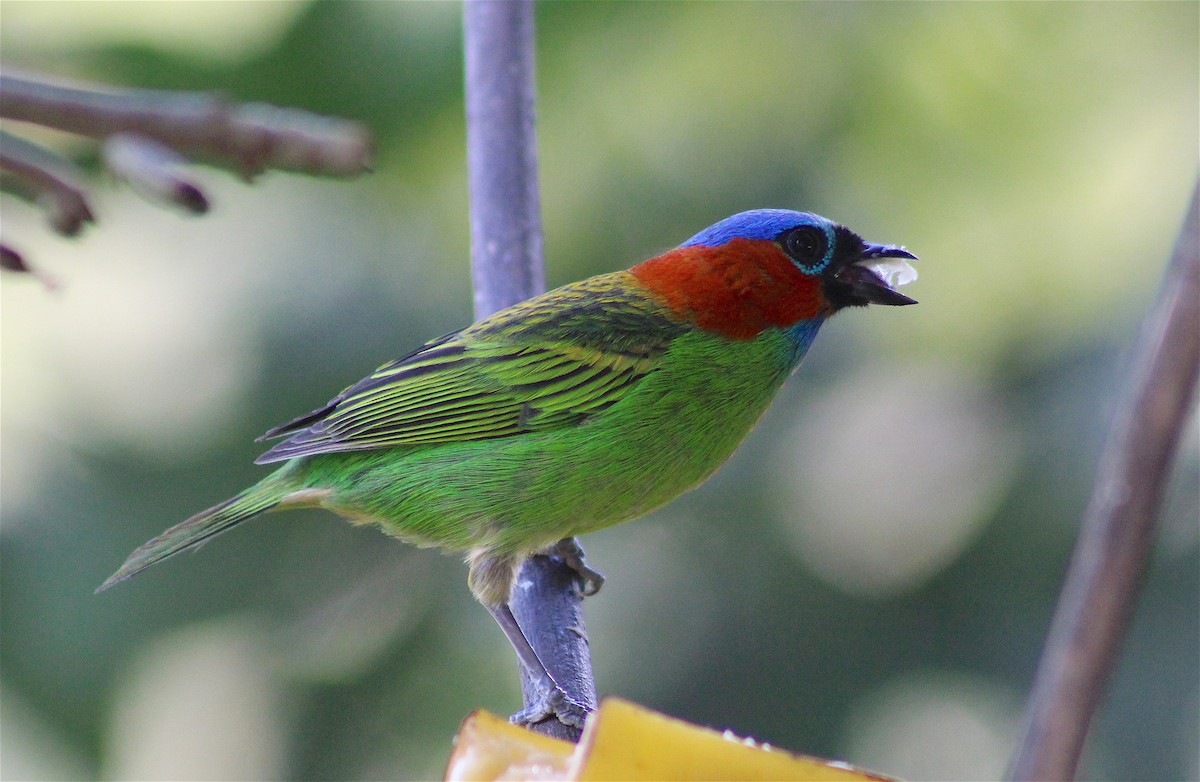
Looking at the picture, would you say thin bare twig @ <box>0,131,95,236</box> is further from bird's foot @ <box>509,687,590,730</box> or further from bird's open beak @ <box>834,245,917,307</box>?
bird's open beak @ <box>834,245,917,307</box>

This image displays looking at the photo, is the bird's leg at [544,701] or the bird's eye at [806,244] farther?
the bird's eye at [806,244]

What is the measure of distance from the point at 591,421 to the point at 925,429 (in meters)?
3.08

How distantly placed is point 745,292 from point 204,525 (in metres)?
1.67

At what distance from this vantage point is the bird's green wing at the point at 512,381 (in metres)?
3.46

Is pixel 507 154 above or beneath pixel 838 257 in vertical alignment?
above

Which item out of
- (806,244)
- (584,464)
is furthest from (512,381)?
(806,244)

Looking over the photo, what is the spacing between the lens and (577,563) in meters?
3.41

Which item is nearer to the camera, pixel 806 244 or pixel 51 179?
pixel 51 179

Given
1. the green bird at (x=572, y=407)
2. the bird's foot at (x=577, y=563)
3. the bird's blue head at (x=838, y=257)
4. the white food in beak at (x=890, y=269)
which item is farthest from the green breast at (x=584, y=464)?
the white food in beak at (x=890, y=269)

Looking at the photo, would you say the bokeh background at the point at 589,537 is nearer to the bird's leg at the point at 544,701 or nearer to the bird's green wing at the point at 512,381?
the bird's green wing at the point at 512,381

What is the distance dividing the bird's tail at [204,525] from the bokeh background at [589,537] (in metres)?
2.20

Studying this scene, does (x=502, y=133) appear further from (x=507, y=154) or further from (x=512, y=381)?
(x=512, y=381)

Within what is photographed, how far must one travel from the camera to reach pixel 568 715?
2660mm

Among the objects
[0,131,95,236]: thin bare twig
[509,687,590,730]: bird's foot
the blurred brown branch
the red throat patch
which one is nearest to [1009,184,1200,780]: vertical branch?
the blurred brown branch
